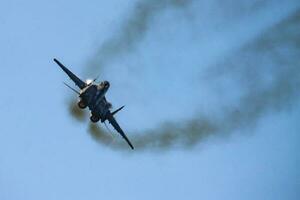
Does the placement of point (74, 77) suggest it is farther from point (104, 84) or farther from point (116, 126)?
point (116, 126)

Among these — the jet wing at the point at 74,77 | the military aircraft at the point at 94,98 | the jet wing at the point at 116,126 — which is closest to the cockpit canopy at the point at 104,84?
the military aircraft at the point at 94,98

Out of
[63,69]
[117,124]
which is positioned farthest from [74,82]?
[117,124]

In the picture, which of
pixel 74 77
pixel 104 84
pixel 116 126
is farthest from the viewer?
pixel 116 126

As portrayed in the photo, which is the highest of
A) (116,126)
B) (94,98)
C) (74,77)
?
(74,77)

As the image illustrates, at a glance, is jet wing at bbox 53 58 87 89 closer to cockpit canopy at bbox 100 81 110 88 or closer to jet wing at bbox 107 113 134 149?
cockpit canopy at bbox 100 81 110 88

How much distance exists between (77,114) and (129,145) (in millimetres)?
9985

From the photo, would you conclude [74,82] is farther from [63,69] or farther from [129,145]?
[129,145]

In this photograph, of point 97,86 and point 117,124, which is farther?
point 117,124

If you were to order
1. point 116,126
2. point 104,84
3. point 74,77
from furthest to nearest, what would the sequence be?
point 116,126
point 74,77
point 104,84

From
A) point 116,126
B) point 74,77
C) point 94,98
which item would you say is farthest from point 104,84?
point 116,126

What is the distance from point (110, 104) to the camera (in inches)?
5118

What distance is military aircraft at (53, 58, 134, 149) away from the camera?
12488 cm

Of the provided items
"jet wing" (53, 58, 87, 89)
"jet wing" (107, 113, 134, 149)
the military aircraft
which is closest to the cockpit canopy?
the military aircraft

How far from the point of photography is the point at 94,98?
412 ft
